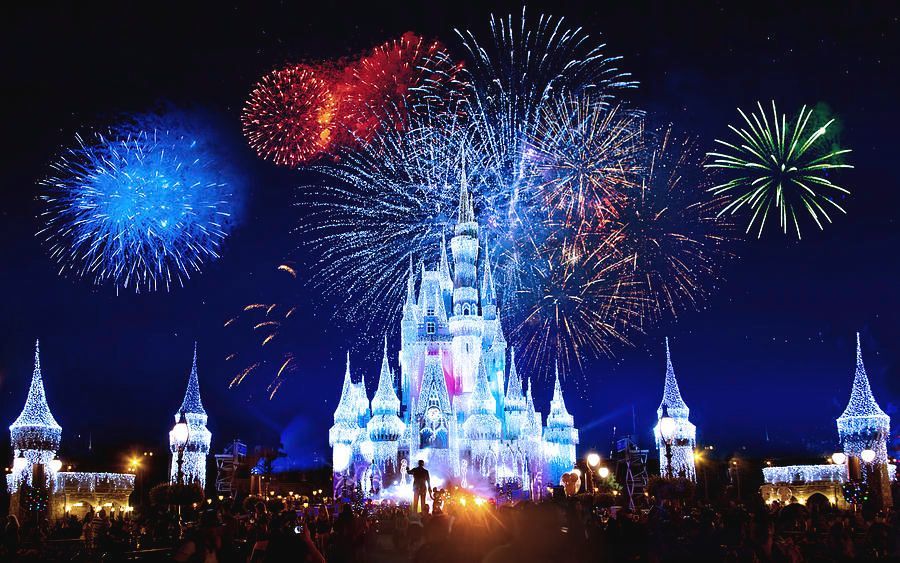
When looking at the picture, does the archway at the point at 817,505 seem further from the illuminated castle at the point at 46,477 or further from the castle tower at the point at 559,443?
the castle tower at the point at 559,443

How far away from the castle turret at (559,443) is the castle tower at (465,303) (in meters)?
7.56

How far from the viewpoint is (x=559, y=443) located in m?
68.2

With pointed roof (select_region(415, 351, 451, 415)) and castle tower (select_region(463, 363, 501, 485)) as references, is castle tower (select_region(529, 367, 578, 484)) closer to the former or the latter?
castle tower (select_region(463, 363, 501, 485))

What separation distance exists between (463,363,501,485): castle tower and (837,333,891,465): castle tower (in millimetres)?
29119

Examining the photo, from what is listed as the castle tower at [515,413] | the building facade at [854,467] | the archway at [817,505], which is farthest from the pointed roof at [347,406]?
the archway at [817,505]

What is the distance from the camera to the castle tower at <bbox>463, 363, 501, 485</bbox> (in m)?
61.2

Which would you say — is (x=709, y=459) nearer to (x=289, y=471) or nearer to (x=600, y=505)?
(x=289, y=471)

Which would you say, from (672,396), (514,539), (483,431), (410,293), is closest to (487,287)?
(410,293)

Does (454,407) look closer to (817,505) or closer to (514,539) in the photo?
(817,505)

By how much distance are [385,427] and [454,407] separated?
5.99 metres

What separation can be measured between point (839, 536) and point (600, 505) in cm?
1131

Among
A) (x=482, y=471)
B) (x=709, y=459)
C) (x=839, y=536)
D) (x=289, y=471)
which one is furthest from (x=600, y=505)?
(x=289, y=471)

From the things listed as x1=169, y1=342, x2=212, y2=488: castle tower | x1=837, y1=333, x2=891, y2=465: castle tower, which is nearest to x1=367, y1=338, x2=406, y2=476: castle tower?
x1=169, y1=342, x2=212, y2=488: castle tower

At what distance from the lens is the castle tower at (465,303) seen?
69.3 metres
